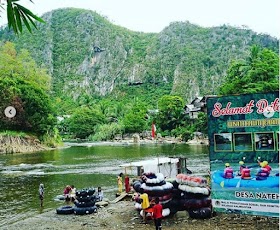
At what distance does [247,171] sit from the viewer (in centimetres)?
1159

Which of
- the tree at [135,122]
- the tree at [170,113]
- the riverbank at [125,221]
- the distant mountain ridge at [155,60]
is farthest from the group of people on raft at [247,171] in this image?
the distant mountain ridge at [155,60]

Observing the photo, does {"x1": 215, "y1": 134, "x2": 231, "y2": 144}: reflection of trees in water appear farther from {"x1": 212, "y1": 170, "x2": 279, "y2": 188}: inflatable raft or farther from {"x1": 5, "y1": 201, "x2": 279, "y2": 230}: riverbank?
{"x1": 5, "y1": 201, "x2": 279, "y2": 230}: riverbank

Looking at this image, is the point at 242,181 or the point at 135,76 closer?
the point at 242,181

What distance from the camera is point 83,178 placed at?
2911 centimetres

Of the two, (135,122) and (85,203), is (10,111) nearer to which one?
(135,122)

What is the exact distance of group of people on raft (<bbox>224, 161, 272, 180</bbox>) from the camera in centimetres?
1123

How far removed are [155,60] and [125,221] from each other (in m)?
157

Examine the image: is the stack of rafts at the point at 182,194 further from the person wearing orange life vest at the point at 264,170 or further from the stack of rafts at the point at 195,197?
the person wearing orange life vest at the point at 264,170

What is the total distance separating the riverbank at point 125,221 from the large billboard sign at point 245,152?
3.62 feet

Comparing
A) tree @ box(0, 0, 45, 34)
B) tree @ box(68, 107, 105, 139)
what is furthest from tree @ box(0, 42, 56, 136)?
tree @ box(0, 0, 45, 34)

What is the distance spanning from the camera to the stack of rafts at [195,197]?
13.6 m

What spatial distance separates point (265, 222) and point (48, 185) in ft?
59.0

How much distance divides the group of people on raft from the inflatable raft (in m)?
0.10

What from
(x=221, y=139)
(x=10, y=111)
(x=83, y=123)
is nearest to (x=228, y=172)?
(x=221, y=139)
